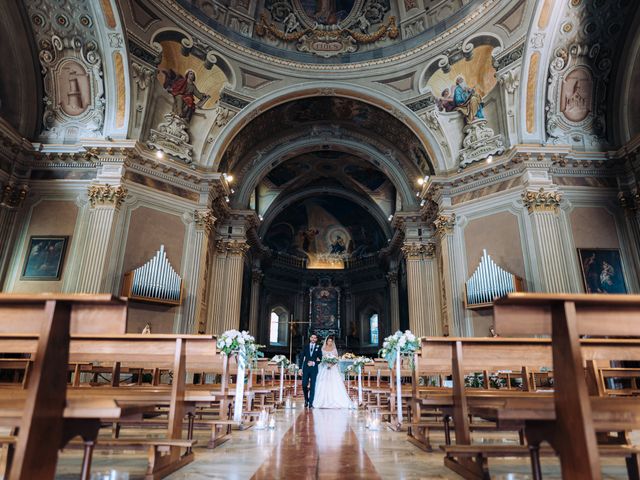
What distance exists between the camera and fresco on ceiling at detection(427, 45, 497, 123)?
11.6m

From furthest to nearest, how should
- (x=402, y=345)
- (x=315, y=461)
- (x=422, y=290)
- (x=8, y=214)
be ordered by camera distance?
1. (x=422, y=290)
2. (x=8, y=214)
3. (x=402, y=345)
4. (x=315, y=461)

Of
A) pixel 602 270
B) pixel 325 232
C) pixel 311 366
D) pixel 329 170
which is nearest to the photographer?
pixel 311 366

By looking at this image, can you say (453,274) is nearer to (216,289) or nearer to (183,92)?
(216,289)

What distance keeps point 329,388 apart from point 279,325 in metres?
16.4

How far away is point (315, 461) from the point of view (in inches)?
130

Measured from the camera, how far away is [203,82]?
12461 millimetres

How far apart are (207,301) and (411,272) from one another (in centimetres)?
690

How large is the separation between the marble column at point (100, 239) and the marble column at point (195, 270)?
1.99 meters

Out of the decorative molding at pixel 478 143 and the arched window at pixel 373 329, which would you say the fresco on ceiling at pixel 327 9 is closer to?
the decorative molding at pixel 478 143

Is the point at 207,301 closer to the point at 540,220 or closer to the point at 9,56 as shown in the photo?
the point at 9,56

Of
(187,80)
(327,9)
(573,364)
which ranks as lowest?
(573,364)

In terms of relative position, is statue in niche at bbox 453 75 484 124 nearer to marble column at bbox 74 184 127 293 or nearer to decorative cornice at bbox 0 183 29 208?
marble column at bbox 74 184 127 293

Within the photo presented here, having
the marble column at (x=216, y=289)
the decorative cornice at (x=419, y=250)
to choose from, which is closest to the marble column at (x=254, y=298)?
the marble column at (x=216, y=289)

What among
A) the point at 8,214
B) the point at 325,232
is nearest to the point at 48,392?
the point at 8,214
